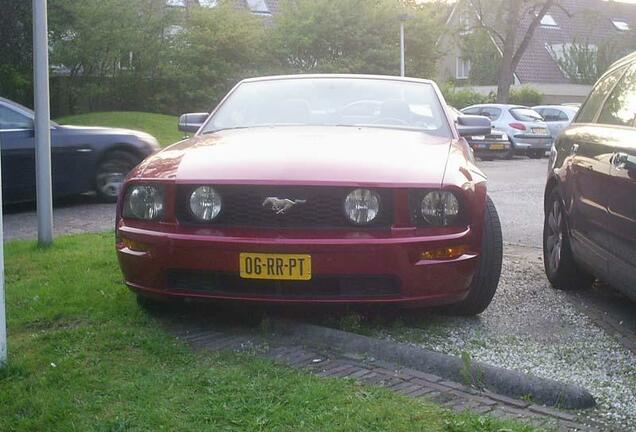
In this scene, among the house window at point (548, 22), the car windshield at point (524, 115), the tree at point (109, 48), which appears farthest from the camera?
the house window at point (548, 22)

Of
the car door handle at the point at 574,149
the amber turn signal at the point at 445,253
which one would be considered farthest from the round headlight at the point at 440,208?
the car door handle at the point at 574,149

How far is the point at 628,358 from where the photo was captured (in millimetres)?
4359

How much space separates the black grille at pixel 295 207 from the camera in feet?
14.5

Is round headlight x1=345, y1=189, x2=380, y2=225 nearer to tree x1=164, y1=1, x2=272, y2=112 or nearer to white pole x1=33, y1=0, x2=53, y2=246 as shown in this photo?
white pole x1=33, y1=0, x2=53, y2=246

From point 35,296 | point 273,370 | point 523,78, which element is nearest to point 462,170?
point 273,370

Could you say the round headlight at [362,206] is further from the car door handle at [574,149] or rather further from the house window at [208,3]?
the house window at [208,3]

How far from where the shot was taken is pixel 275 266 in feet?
14.4

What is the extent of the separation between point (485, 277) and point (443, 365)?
1028 millimetres

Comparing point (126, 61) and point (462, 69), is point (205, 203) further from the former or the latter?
point (462, 69)

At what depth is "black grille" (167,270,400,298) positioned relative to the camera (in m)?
4.46

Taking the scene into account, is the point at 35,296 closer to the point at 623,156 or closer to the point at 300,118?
the point at 300,118

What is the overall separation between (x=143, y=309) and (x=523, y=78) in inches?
1616

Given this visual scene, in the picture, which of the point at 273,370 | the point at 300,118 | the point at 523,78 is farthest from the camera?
the point at 523,78

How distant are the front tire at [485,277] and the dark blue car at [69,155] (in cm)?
628
